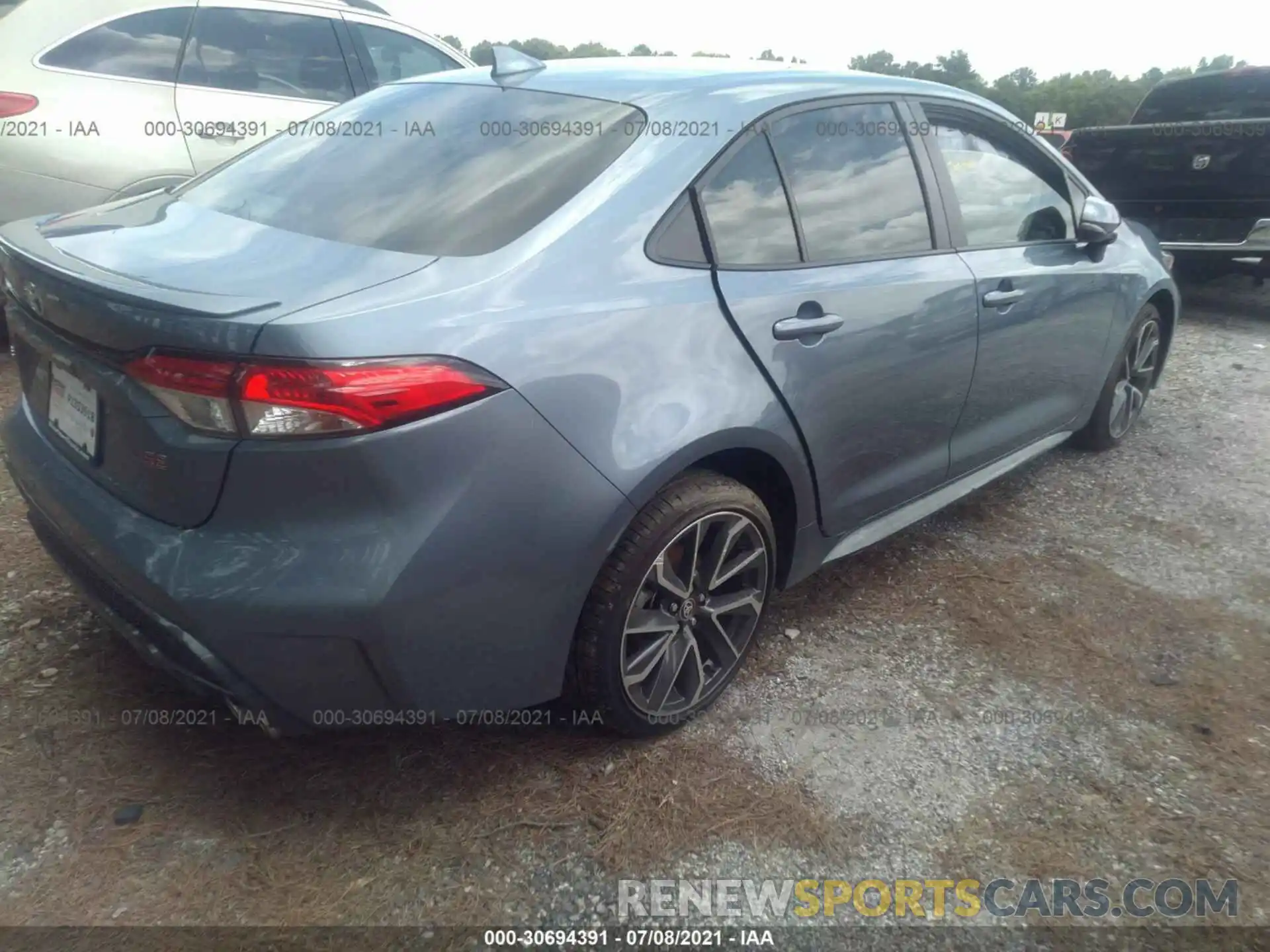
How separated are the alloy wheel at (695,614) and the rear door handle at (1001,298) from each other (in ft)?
3.82

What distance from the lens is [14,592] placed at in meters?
2.79

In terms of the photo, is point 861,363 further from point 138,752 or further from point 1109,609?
point 138,752

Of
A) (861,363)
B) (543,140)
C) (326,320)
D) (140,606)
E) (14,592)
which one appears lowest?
(14,592)

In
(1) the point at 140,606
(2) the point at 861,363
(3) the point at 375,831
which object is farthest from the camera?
(2) the point at 861,363

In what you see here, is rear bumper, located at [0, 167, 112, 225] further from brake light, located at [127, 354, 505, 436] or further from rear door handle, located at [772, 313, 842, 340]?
rear door handle, located at [772, 313, 842, 340]

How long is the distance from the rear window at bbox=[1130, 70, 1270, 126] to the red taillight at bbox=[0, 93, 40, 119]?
7228 mm

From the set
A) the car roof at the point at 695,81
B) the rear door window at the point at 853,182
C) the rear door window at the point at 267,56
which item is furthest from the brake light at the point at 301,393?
the rear door window at the point at 267,56

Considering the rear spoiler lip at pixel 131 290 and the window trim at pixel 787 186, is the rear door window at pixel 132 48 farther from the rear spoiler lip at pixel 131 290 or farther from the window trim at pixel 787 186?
the window trim at pixel 787 186

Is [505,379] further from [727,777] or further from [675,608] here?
[727,777]

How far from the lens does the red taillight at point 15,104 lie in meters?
4.09

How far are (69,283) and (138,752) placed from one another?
1.08 meters

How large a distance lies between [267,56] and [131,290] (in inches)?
153

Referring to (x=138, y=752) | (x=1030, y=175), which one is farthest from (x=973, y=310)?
(x=138, y=752)

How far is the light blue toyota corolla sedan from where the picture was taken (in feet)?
5.62
